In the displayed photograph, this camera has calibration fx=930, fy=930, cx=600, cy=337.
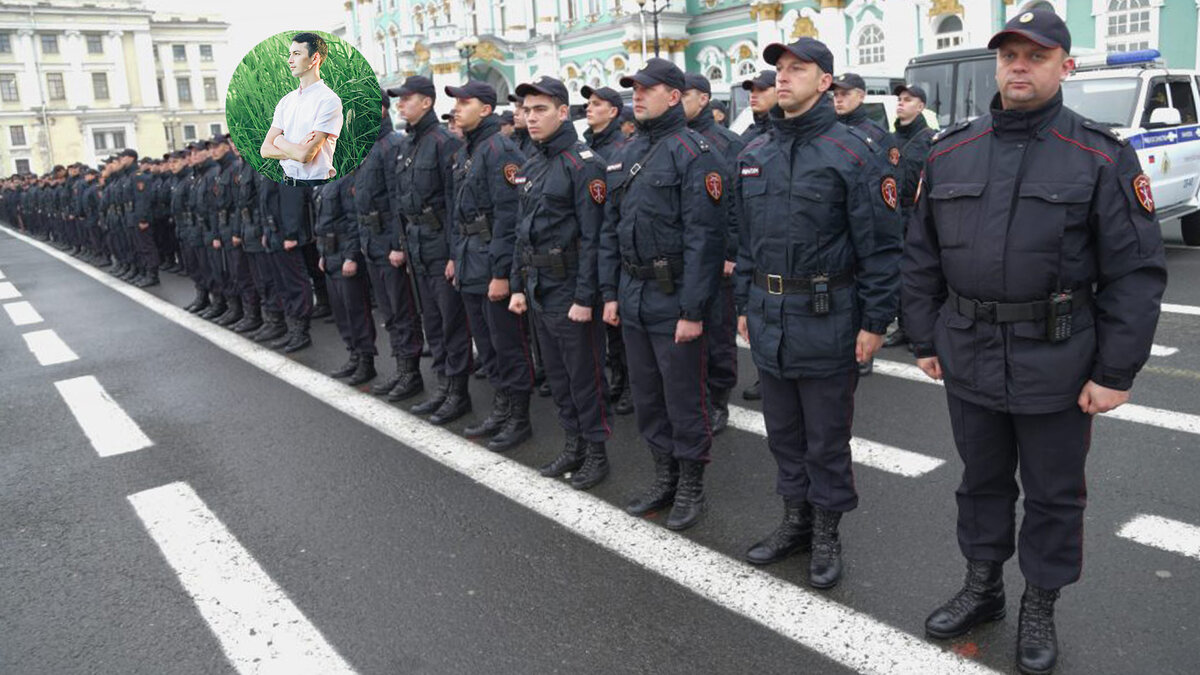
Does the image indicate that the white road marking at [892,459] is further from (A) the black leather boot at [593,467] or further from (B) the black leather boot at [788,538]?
(A) the black leather boot at [593,467]

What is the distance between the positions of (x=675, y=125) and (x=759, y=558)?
6.35ft

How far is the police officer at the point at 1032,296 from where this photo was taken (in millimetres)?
2779

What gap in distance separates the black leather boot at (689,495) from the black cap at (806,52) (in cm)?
185

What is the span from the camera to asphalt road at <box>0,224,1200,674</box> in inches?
128

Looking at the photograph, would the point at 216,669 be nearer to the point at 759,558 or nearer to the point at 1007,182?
the point at 759,558

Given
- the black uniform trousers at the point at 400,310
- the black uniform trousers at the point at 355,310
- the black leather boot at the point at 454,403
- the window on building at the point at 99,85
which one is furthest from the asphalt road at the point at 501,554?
the window on building at the point at 99,85

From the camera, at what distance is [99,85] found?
85.6 metres

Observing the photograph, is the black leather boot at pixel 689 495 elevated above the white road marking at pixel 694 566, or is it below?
above

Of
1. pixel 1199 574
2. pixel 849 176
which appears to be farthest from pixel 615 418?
pixel 1199 574

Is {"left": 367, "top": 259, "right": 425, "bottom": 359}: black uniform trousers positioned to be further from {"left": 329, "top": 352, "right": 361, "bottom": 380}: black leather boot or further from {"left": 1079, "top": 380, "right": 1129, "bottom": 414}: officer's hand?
{"left": 1079, "top": 380, "right": 1129, "bottom": 414}: officer's hand

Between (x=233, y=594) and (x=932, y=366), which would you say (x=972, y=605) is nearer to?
(x=932, y=366)

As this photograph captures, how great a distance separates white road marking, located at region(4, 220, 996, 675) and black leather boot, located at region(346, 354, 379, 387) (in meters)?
0.62

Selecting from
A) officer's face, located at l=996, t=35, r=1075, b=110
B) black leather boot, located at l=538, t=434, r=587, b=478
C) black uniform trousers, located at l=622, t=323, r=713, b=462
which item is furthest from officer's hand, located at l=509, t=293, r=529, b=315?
officer's face, located at l=996, t=35, r=1075, b=110

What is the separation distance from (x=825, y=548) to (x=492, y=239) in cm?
278
